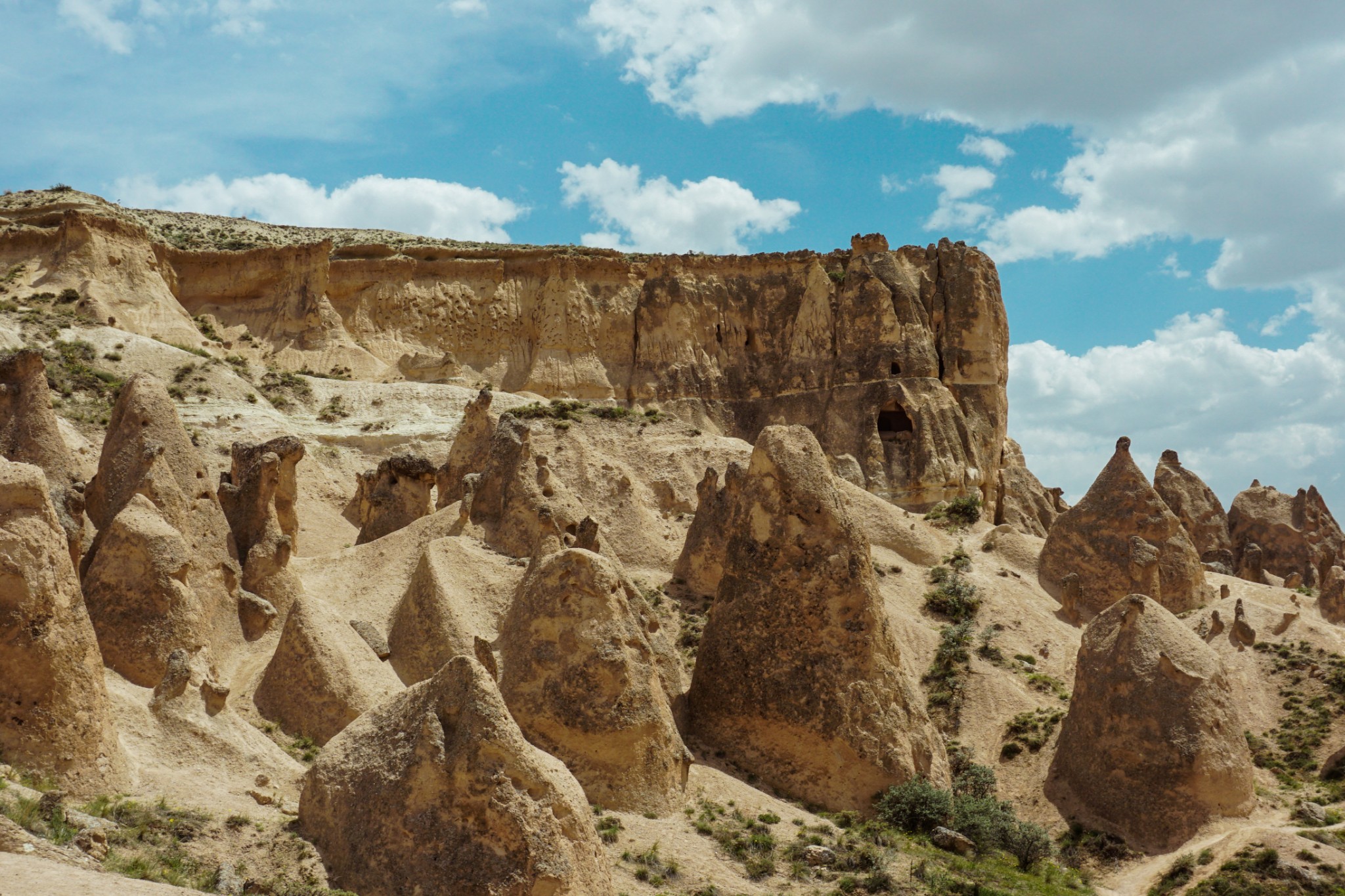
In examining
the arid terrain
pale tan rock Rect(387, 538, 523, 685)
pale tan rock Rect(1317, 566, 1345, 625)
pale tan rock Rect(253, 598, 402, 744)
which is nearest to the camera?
the arid terrain

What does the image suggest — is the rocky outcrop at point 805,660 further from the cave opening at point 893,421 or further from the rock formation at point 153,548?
the cave opening at point 893,421

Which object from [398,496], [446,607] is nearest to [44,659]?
[446,607]

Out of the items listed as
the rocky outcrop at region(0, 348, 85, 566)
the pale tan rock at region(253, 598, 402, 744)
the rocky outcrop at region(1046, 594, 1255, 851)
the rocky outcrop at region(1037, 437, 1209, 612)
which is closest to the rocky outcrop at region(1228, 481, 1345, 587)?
the rocky outcrop at region(1037, 437, 1209, 612)

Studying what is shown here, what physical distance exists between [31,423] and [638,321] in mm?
50358

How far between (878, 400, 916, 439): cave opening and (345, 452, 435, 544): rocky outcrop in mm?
35099

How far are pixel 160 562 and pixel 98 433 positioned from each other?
23085 mm

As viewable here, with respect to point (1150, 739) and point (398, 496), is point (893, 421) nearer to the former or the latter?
point (398, 496)

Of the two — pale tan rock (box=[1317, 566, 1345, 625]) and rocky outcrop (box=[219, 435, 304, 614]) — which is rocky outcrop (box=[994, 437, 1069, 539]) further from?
rocky outcrop (box=[219, 435, 304, 614])

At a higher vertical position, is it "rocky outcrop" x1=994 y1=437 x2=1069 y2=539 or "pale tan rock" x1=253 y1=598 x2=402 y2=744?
"rocky outcrop" x1=994 y1=437 x2=1069 y2=539

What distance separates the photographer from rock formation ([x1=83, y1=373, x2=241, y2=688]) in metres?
23.3

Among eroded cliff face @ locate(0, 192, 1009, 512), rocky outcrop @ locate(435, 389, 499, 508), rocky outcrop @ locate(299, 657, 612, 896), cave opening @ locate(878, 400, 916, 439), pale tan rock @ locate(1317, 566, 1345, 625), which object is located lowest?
rocky outcrop @ locate(299, 657, 612, 896)

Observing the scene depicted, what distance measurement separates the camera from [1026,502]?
206ft

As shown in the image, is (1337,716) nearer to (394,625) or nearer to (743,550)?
(743,550)

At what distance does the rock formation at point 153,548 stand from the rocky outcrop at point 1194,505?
4449 centimetres
